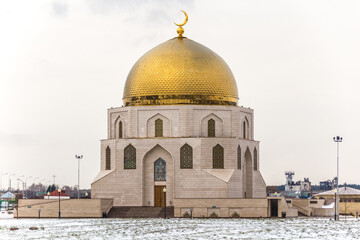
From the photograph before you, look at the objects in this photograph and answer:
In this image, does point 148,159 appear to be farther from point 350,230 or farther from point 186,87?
point 350,230

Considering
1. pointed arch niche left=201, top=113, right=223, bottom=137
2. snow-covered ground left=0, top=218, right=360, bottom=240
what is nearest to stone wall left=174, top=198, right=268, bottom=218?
snow-covered ground left=0, top=218, right=360, bottom=240

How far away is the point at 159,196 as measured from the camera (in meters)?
70.4

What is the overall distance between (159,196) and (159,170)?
2.21 meters

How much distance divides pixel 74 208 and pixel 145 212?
563cm

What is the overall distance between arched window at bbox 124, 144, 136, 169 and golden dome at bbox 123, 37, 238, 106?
4083mm

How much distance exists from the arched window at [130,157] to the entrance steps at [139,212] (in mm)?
3989

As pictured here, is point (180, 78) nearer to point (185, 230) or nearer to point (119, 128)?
point (119, 128)

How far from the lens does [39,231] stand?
48562mm

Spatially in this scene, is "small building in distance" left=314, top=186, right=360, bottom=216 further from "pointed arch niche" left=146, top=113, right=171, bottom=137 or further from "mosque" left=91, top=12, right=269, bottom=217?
"pointed arch niche" left=146, top=113, right=171, bottom=137

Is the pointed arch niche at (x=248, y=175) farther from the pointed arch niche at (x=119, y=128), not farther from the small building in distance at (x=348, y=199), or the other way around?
the pointed arch niche at (x=119, y=128)

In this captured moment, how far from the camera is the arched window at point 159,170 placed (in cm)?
7075

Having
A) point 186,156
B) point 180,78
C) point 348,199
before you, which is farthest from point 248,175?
point 348,199

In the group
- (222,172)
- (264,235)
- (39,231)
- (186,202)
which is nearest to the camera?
(264,235)

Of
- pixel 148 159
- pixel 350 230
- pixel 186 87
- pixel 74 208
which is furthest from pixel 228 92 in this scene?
pixel 350 230
